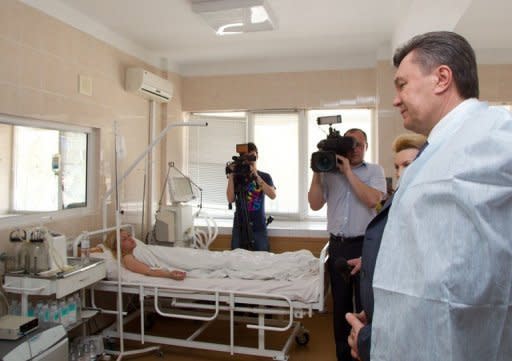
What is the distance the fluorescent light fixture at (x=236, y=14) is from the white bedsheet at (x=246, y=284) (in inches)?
70.9

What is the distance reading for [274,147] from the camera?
172 inches

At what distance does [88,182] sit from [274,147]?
76.3 inches

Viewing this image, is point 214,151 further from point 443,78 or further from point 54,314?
point 443,78

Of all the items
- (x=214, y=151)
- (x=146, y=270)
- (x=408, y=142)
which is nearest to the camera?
(x=408, y=142)

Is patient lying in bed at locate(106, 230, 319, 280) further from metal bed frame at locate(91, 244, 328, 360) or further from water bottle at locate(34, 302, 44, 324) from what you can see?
water bottle at locate(34, 302, 44, 324)

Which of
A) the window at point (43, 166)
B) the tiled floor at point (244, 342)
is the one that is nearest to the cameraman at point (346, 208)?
the tiled floor at point (244, 342)

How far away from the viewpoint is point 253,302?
2.46 metres

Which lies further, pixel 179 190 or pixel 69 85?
pixel 179 190

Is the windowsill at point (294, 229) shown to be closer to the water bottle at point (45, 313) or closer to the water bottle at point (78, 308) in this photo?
the water bottle at point (78, 308)

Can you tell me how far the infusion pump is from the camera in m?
3.58

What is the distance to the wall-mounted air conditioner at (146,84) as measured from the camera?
360 cm

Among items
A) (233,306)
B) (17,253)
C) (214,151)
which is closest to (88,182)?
(17,253)

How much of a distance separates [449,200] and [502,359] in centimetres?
34

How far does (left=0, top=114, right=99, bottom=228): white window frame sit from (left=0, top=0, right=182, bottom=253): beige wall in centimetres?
5
